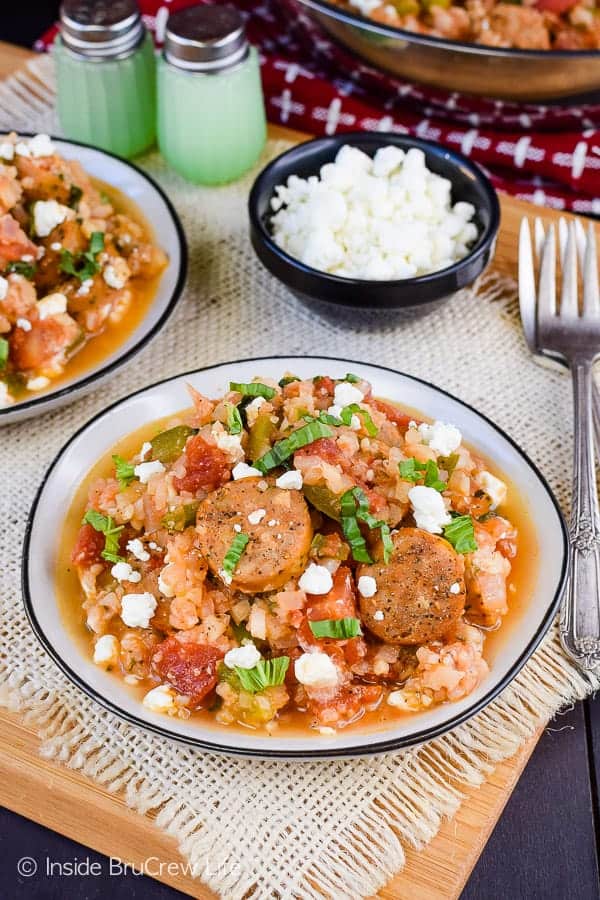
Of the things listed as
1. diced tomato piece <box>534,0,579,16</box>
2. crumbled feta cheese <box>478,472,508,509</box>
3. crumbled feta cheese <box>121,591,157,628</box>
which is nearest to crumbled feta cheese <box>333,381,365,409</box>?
crumbled feta cheese <box>478,472,508,509</box>

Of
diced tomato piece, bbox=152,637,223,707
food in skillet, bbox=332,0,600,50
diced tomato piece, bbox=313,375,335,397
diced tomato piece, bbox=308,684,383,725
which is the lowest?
diced tomato piece, bbox=308,684,383,725

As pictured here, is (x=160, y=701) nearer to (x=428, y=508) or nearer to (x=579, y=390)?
(x=428, y=508)

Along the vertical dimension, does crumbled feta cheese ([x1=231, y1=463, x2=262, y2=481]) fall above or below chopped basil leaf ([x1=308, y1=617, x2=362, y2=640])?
Answer: above

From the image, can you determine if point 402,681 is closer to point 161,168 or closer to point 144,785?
point 144,785

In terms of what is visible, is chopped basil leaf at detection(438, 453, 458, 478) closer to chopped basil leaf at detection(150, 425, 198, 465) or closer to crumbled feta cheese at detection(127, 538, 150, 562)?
chopped basil leaf at detection(150, 425, 198, 465)

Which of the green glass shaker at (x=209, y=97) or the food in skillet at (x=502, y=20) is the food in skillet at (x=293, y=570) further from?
the food in skillet at (x=502, y=20)

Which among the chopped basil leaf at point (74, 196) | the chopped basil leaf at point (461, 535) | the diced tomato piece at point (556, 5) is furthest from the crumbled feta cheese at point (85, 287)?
the diced tomato piece at point (556, 5)
